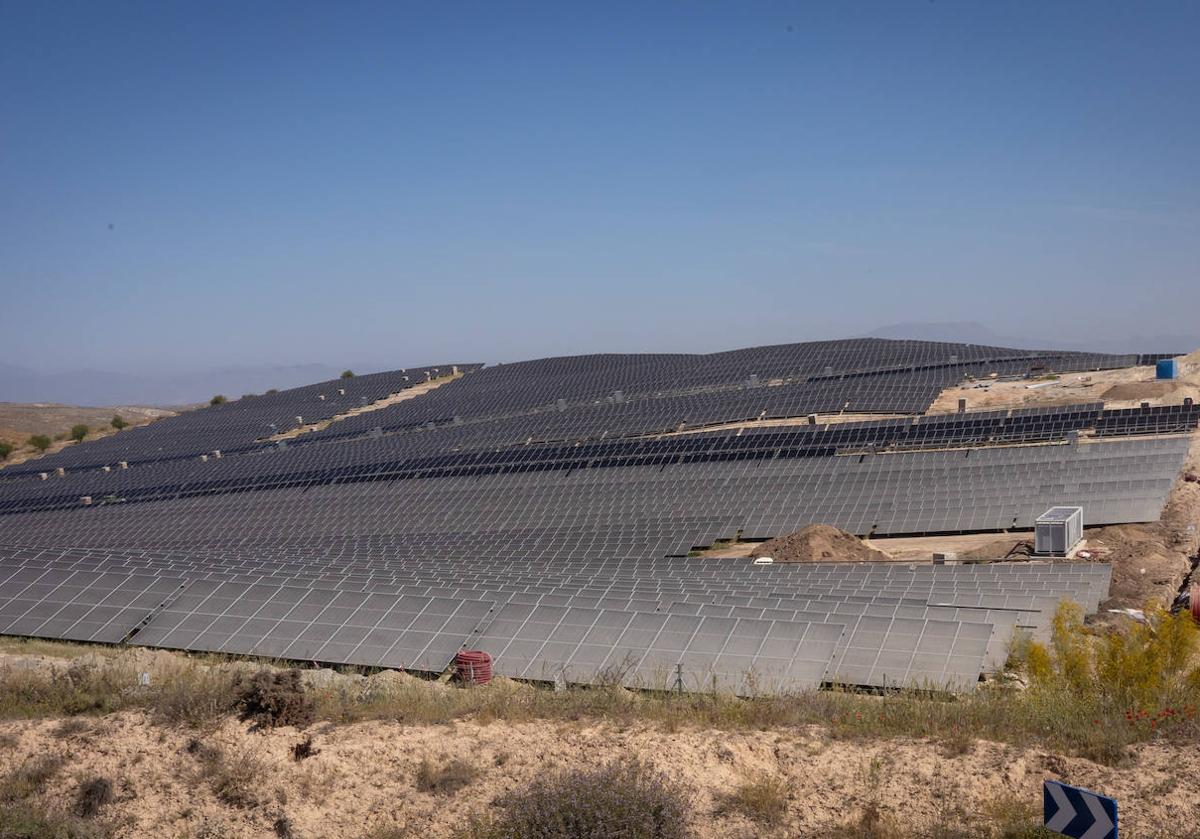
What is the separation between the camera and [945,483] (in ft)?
118

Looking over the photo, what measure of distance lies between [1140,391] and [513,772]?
52946mm

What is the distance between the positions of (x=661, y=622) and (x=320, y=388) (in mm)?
84064

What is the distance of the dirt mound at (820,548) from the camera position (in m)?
30.7

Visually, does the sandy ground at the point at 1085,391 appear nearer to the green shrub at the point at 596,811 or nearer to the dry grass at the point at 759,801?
the dry grass at the point at 759,801

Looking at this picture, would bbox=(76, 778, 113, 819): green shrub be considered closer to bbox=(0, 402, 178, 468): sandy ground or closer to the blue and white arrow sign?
the blue and white arrow sign

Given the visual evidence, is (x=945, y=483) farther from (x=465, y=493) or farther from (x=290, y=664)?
(x=290, y=664)

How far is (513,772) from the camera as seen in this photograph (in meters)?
9.84

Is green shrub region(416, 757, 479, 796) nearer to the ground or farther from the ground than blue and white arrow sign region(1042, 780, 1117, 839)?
nearer to the ground

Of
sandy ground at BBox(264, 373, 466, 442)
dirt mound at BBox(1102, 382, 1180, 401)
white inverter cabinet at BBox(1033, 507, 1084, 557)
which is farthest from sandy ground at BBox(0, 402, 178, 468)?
dirt mound at BBox(1102, 382, 1180, 401)

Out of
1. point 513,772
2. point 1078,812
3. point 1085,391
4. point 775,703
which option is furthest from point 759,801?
point 1085,391

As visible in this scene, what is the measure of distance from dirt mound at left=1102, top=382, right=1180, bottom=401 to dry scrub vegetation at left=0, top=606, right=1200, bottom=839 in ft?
149

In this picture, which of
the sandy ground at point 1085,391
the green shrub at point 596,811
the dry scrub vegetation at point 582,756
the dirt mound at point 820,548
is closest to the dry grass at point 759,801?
the dry scrub vegetation at point 582,756

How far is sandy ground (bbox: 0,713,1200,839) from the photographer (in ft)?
28.5

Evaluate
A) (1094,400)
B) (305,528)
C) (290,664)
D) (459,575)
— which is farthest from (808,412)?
(290,664)
